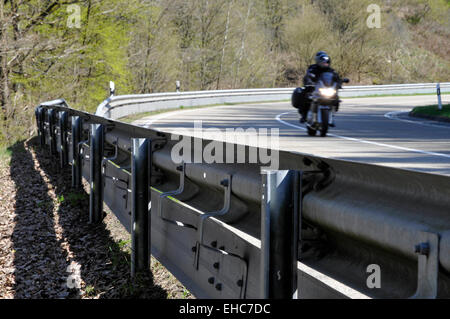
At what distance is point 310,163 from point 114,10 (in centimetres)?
2596

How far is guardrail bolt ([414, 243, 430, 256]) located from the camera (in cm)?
217

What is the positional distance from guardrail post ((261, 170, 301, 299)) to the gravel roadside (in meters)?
1.84

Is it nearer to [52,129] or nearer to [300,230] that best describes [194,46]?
[52,129]

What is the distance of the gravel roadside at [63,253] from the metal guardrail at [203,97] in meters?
8.01

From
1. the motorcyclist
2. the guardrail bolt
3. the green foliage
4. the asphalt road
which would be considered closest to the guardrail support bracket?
the guardrail bolt

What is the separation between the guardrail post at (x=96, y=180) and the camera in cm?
684

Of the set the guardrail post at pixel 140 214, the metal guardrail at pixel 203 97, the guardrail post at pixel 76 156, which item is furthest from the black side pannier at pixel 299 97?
the guardrail post at pixel 140 214

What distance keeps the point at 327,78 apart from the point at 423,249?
12003 millimetres

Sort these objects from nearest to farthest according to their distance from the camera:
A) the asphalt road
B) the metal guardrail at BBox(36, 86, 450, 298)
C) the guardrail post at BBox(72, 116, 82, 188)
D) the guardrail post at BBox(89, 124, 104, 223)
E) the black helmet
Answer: the metal guardrail at BBox(36, 86, 450, 298) < the guardrail post at BBox(89, 124, 104, 223) < the guardrail post at BBox(72, 116, 82, 188) < the asphalt road < the black helmet

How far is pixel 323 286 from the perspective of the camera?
260 cm

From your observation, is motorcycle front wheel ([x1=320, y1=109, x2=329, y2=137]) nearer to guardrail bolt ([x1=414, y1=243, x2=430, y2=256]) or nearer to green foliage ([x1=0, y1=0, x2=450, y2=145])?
green foliage ([x1=0, y1=0, x2=450, y2=145])

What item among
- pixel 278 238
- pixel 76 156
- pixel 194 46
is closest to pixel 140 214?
pixel 278 238

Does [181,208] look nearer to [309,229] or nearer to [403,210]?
[309,229]
